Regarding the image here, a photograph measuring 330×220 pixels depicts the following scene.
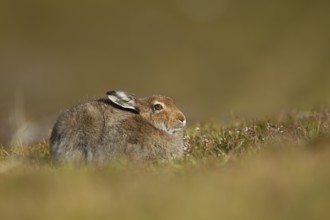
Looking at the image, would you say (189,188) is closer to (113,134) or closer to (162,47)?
(113,134)

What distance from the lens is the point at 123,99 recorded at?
11.6 metres

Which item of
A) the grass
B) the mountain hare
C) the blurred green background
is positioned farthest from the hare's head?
the blurred green background

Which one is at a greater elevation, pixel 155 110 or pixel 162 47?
pixel 162 47

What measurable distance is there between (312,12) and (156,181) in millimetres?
80052

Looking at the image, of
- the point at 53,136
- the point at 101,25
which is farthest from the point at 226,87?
the point at 53,136

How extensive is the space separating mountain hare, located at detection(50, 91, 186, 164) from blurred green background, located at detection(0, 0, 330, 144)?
189 feet

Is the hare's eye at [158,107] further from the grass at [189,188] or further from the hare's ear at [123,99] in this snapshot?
the grass at [189,188]

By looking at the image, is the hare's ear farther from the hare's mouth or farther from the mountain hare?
the hare's mouth

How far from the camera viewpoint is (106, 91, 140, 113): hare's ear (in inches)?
449

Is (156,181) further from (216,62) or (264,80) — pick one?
(216,62)

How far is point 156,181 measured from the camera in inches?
320

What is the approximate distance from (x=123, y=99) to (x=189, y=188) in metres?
4.15

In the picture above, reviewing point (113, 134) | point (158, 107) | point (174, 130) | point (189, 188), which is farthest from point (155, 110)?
point (189, 188)

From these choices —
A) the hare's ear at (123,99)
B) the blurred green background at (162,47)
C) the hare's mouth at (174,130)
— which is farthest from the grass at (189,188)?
the blurred green background at (162,47)
